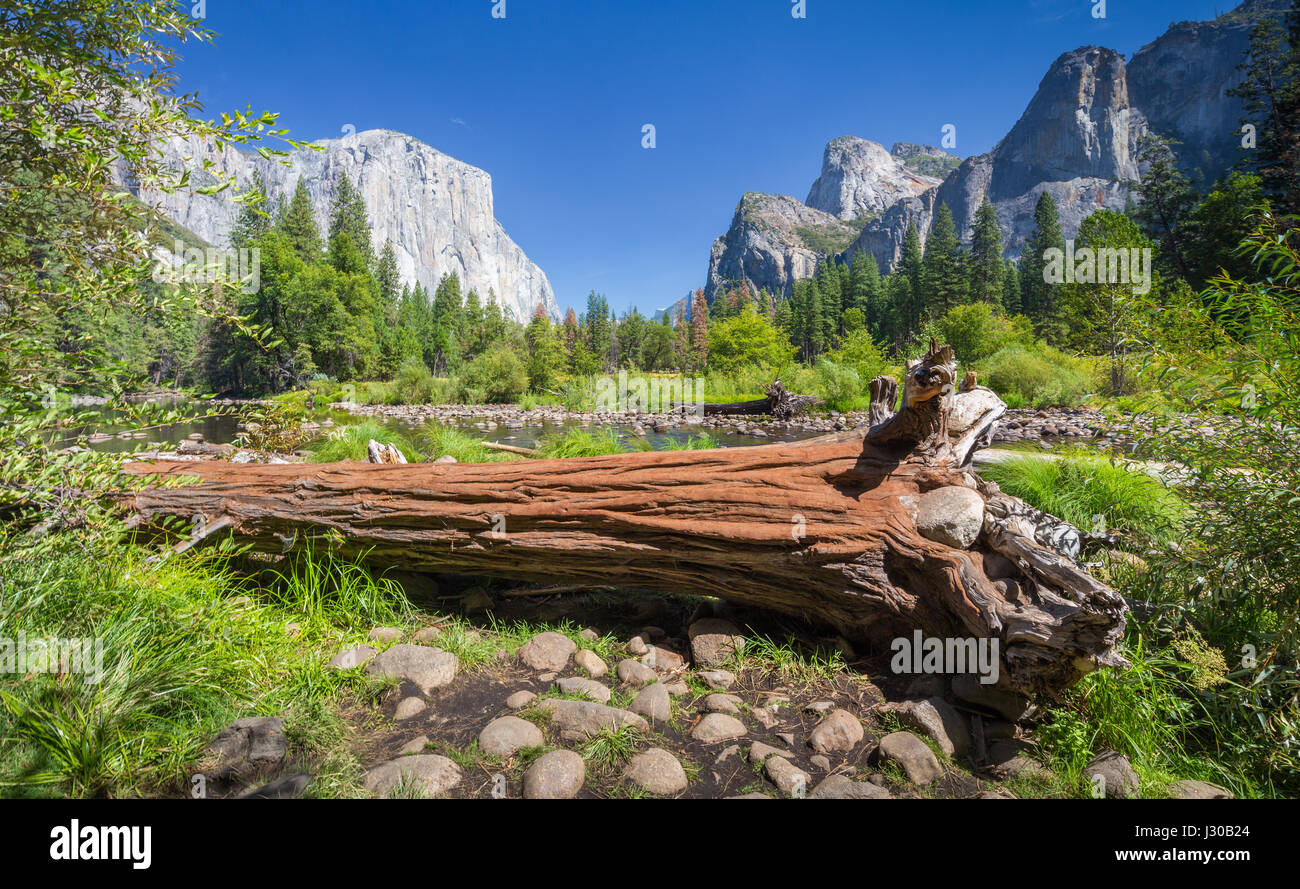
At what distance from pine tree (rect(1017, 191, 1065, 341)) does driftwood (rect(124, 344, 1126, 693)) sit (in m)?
51.6

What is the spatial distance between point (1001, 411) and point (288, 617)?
15.2 ft

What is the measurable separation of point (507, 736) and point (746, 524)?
67.0 inches

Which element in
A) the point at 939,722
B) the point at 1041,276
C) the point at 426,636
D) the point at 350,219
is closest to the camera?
the point at 939,722

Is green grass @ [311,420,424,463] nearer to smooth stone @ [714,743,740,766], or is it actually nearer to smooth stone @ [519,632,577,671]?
smooth stone @ [519,632,577,671]

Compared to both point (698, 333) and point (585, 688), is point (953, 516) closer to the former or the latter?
point (585, 688)

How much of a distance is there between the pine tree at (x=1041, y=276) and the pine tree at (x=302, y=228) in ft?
203

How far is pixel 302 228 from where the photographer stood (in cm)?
4559

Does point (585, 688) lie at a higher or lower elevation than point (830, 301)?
lower

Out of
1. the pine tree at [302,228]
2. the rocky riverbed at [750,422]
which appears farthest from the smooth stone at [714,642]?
the pine tree at [302,228]

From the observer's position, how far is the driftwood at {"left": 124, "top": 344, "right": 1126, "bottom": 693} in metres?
2.63

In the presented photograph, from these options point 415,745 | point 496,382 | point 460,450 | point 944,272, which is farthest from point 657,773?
point 944,272

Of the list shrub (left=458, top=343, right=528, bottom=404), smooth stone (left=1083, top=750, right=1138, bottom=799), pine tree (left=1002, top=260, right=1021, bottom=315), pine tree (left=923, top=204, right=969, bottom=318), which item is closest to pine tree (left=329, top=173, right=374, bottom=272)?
shrub (left=458, top=343, right=528, bottom=404)

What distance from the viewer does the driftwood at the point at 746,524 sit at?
263 cm

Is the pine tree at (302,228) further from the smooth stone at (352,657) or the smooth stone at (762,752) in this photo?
the smooth stone at (762,752)
